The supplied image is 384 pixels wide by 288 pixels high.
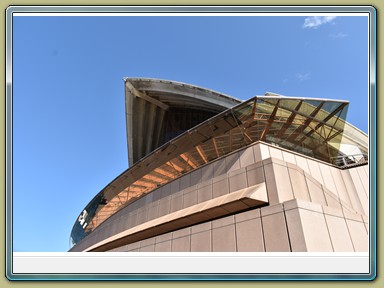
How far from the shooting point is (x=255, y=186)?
8508mm

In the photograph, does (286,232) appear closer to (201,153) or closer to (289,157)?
(289,157)

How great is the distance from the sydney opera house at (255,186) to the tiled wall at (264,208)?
0.03 meters

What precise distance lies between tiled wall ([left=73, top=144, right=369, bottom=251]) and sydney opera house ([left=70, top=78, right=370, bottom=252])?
31 mm

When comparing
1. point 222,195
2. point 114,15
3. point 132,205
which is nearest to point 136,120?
point 132,205

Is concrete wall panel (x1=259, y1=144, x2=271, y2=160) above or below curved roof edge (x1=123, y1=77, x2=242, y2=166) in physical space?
below

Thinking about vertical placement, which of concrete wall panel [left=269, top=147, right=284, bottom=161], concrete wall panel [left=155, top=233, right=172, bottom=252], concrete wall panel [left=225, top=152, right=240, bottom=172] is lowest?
concrete wall panel [left=155, top=233, right=172, bottom=252]

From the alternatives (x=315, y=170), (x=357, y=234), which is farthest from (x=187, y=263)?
(x=315, y=170)

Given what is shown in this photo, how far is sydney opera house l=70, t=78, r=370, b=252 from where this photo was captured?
671 centimetres

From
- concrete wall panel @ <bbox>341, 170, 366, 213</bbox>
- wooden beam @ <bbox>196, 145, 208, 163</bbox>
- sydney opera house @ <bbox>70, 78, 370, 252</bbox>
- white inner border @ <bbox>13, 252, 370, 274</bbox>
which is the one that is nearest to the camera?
white inner border @ <bbox>13, 252, 370, 274</bbox>

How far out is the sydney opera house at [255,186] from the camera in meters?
6.71

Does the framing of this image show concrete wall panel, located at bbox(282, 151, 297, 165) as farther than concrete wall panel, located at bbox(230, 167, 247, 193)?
Yes

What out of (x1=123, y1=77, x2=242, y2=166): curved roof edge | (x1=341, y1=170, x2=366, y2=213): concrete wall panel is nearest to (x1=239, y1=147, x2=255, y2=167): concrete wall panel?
(x1=341, y1=170, x2=366, y2=213): concrete wall panel

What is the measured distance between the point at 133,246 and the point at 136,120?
16.4 metres

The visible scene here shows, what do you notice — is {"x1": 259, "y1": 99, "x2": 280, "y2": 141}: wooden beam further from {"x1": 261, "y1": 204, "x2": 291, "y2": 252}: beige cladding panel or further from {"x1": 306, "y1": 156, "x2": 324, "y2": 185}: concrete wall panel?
{"x1": 261, "y1": 204, "x2": 291, "y2": 252}: beige cladding panel
